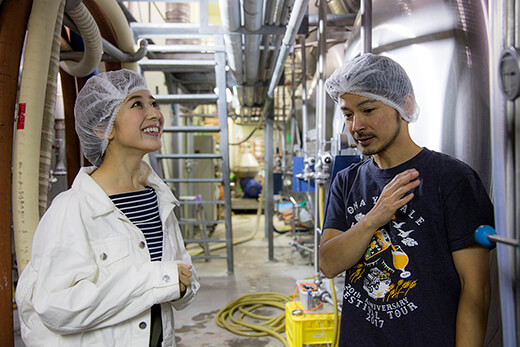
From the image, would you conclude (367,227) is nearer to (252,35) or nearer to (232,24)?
(232,24)

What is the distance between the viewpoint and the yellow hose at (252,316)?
212cm

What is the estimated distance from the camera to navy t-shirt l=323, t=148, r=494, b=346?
2.47 feet

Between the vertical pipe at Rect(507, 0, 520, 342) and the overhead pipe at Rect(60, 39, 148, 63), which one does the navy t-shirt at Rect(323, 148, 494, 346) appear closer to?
the vertical pipe at Rect(507, 0, 520, 342)

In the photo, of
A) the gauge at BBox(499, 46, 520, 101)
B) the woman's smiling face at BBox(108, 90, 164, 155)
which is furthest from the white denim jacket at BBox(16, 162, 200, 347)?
the gauge at BBox(499, 46, 520, 101)

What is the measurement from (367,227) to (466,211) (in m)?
0.20

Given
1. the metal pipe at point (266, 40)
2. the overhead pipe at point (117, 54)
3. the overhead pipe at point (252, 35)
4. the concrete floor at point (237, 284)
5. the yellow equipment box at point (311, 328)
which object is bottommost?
the concrete floor at point (237, 284)

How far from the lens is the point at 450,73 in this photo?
3.35ft

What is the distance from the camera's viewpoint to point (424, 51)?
3.63ft

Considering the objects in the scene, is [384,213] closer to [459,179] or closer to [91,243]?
[459,179]

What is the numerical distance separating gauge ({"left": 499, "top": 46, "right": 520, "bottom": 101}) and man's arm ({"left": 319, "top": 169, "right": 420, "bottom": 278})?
0.93 feet

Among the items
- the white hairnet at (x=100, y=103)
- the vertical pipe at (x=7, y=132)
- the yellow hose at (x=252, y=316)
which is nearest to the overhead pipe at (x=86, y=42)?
the vertical pipe at (x=7, y=132)

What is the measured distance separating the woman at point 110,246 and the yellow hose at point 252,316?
123 cm

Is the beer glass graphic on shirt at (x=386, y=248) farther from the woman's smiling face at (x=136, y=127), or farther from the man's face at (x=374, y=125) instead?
the woman's smiling face at (x=136, y=127)

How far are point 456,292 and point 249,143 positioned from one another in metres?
9.59
